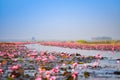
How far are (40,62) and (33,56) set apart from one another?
2.75m

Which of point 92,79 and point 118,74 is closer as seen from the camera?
point 92,79

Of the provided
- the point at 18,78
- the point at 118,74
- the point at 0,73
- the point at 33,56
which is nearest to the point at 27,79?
the point at 18,78

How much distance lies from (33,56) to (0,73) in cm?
826

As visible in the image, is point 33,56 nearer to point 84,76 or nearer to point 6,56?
point 6,56

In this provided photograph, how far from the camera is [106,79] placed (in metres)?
9.45

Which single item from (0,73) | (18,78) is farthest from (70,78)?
(0,73)

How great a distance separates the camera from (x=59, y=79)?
942 centimetres

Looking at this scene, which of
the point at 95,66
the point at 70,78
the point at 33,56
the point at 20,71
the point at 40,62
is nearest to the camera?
the point at 70,78

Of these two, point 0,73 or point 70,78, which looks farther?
point 0,73

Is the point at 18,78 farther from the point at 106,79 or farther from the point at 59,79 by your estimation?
the point at 106,79

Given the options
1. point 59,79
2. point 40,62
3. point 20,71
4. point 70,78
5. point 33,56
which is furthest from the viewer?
point 33,56

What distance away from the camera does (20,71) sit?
10.1 metres

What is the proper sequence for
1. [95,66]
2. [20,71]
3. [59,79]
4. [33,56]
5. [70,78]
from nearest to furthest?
1. [70,78]
2. [59,79]
3. [20,71]
4. [95,66]
5. [33,56]

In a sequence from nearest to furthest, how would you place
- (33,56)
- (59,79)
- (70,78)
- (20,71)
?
(70,78) → (59,79) → (20,71) → (33,56)
